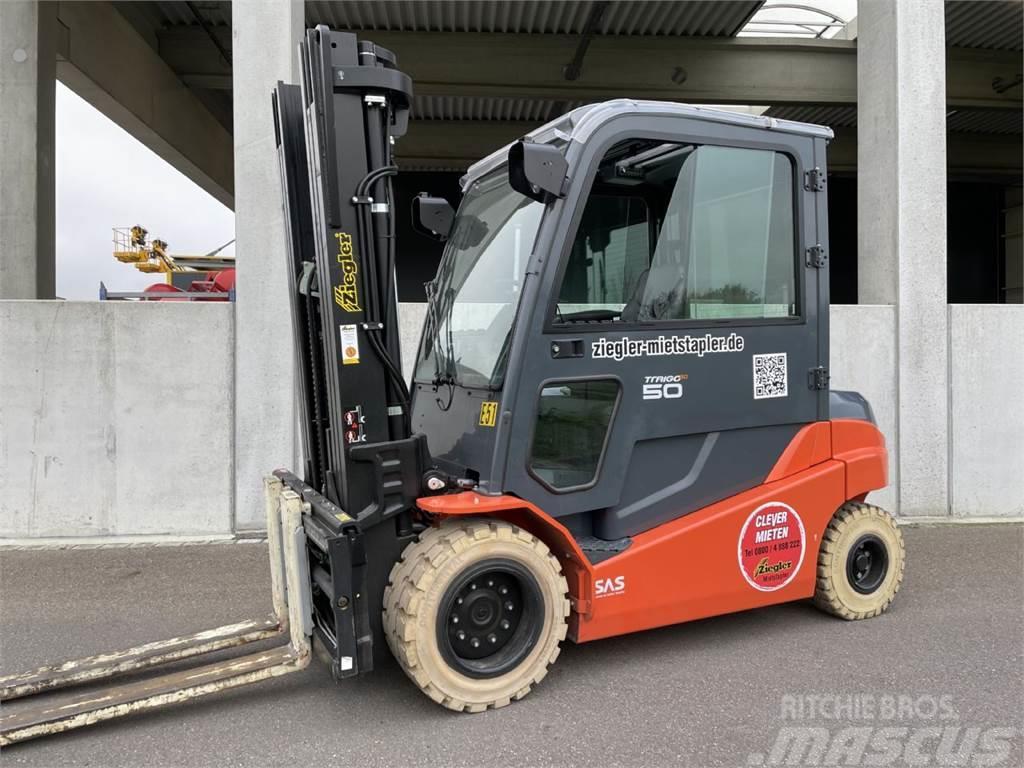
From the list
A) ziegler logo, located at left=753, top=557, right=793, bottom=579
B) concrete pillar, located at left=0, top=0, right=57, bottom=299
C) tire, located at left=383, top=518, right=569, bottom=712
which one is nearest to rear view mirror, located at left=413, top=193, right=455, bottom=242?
tire, located at left=383, top=518, right=569, bottom=712

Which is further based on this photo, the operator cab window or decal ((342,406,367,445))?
the operator cab window

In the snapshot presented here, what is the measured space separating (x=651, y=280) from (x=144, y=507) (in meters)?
4.67

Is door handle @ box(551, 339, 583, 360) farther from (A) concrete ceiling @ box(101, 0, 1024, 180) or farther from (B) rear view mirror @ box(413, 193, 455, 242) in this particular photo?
(A) concrete ceiling @ box(101, 0, 1024, 180)

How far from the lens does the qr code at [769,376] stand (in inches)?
152

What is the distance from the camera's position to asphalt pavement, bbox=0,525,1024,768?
2840 millimetres

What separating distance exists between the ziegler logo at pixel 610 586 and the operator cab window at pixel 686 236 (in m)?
1.17

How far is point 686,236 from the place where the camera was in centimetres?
368

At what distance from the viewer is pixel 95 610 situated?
14.8 ft

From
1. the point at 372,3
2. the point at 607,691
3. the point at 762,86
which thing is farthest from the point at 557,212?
the point at 762,86

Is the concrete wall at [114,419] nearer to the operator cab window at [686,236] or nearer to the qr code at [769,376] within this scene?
the operator cab window at [686,236]

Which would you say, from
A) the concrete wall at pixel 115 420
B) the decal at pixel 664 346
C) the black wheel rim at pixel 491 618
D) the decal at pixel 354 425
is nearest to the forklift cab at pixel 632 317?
the decal at pixel 664 346

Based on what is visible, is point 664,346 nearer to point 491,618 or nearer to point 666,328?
point 666,328

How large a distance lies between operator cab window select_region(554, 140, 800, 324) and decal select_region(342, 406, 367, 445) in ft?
3.52

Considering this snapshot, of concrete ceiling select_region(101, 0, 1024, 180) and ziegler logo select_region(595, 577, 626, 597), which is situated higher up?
concrete ceiling select_region(101, 0, 1024, 180)
